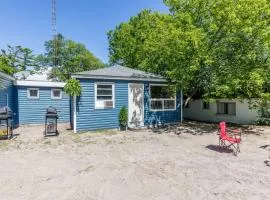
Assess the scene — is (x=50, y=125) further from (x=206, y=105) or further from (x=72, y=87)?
(x=206, y=105)

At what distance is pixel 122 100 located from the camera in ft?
43.6

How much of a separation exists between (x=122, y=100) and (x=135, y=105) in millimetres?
909

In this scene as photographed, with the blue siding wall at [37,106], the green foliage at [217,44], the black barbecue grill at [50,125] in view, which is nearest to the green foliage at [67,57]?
the blue siding wall at [37,106]

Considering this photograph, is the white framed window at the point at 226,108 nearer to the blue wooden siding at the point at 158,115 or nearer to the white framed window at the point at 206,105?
the white framed window at the point at 206,105

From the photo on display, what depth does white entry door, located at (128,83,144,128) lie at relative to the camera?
13.6 m

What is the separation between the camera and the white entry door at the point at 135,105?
13.6 m

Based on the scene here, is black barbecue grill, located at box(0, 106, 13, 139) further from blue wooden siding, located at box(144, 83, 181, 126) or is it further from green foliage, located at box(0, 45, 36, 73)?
green foliage, located at box(0, 45, 36, 73)

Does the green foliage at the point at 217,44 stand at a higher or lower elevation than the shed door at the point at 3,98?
higher

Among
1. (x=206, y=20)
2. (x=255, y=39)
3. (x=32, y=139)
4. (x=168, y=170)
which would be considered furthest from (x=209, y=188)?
(x=206, y=20)

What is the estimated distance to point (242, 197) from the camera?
183 inches

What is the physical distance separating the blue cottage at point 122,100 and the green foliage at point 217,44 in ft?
5.55

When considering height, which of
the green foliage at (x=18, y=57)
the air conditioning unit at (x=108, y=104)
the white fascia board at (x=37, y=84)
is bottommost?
the air conditioning unit at (x=108, y=104)

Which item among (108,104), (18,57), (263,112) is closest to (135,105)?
(108,104)

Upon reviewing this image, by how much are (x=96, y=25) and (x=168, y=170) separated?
33.4 m
